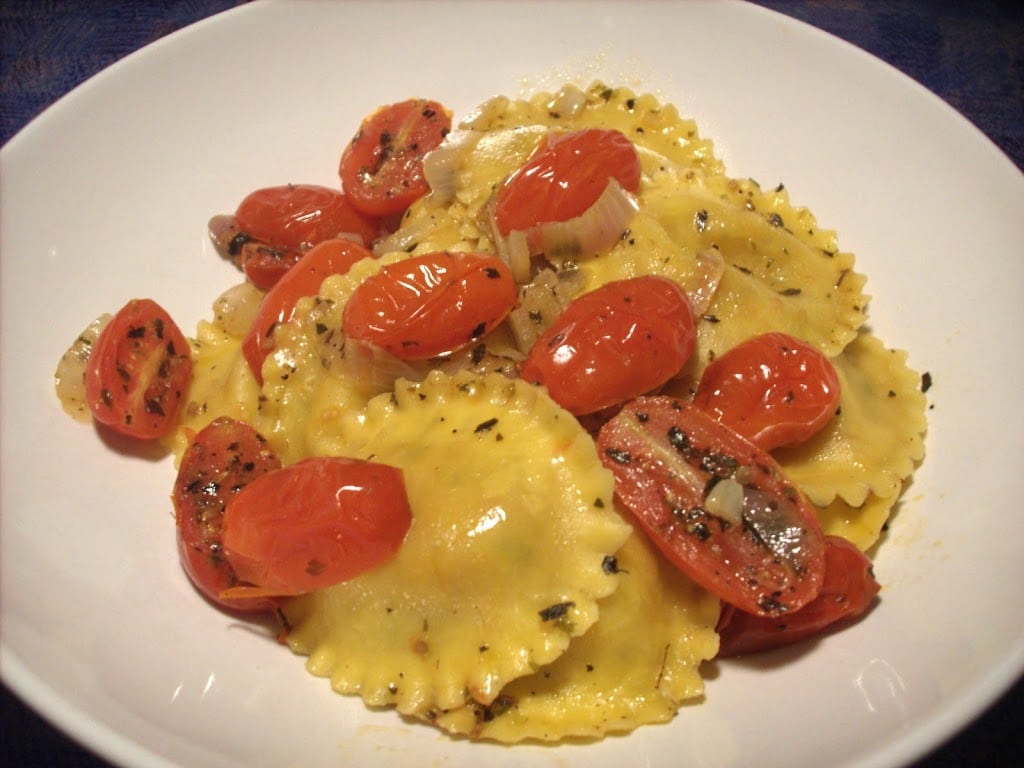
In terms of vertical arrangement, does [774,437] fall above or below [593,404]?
below

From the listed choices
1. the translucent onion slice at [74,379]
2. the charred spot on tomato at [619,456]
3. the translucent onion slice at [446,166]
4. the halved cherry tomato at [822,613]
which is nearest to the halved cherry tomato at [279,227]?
the translucent onion slice at [446,166]

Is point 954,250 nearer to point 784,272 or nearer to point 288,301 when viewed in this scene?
point 784,272

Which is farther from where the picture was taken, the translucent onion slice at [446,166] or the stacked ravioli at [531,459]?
the translucent onion slice at [446,166]

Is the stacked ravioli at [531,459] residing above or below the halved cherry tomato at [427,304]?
below

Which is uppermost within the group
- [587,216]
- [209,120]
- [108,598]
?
[209,120]

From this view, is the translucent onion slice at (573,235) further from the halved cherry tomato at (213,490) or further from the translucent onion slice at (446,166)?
the halved cherry tomato at (213,490)

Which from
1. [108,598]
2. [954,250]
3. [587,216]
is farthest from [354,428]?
[954,250]

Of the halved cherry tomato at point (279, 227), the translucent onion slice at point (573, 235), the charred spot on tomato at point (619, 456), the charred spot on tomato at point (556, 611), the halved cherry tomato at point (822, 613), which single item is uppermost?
the halved cherry tomato at point (279, 227)

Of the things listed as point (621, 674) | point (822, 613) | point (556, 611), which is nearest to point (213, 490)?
point (556, 611)
